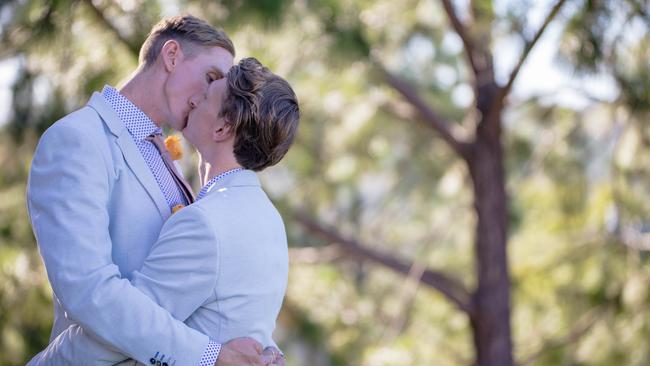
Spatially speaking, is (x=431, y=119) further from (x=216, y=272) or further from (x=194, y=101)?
(x=216, y=272)

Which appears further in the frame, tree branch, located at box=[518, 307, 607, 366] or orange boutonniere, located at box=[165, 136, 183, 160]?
tree branch, located at box=[518, 307, 607, 366]

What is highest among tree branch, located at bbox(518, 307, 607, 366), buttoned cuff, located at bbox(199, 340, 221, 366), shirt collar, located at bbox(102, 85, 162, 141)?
shirt collar, located at bbox(102, 85, 162, 141)

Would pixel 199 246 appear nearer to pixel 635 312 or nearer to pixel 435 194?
pixel 635 312

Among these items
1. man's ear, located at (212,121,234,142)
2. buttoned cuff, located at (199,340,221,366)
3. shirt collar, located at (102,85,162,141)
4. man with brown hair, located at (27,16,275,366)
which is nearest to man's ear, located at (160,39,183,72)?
man with brown hair, located at (27,16,275,366)

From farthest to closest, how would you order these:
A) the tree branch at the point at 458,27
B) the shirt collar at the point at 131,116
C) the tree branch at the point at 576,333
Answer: the tree branch at the point at 576,333 → the tree branch at the point at 458,27 → the shirt collar at the point at 131,116

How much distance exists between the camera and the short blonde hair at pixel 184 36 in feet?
7.66

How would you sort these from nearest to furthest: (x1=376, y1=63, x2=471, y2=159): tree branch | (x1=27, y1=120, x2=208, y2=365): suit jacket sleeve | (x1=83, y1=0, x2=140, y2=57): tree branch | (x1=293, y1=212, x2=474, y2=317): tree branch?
(x1=27, y1=120, x2=208, y2=365): suit jacket sleeve < (x1=83, y1=0, x2=140, y2=57): tree branch < (x1=293, y1=212, x2=474, y2=317): tree branch < (x1=376, y1=63, x2=471, y2=159): tree branch

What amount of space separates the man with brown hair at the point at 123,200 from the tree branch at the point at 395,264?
14.7 feet

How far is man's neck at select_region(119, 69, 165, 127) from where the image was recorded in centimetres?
233

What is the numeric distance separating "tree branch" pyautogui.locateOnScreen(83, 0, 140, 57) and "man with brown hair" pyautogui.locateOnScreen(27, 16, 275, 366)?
2437 mm

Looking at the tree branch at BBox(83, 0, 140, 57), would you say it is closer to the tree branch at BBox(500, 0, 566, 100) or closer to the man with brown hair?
the tree branch at BBox(500, 0, 566, 100)

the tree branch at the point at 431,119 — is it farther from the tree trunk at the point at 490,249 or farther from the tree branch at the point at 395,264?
the tree branch at the point at 395,264

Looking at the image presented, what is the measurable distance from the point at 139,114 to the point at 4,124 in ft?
10.4

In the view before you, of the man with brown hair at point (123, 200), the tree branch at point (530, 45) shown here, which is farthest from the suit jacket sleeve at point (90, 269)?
the tree branch at point (530, 45)
